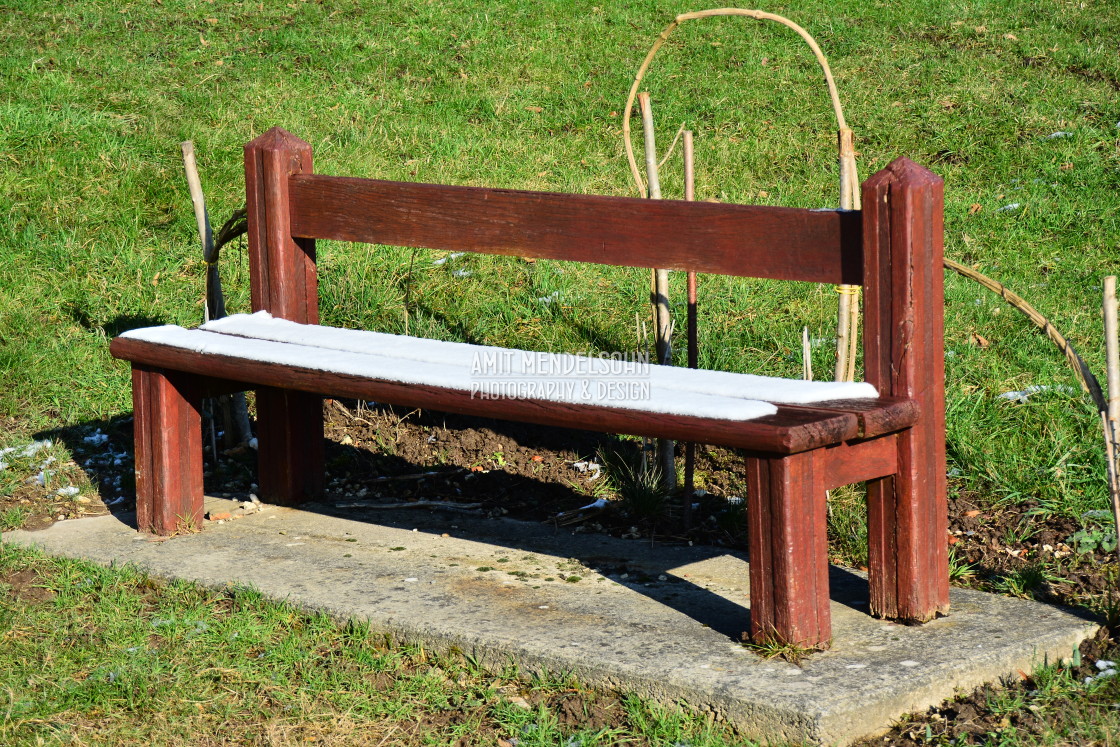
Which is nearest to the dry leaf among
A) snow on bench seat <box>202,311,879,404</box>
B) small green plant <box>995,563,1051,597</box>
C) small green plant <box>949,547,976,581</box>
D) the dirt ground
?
the dirt ground

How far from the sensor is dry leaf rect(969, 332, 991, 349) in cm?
469

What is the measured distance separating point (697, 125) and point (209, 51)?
138 inches

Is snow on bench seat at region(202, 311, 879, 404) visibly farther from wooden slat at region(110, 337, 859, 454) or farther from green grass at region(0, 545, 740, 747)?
green grass at region(0, 545, 740, 747)

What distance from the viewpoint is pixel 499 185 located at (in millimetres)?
6512

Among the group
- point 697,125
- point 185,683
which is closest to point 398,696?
point 185,683

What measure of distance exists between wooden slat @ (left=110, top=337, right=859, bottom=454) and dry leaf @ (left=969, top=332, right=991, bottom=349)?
7.10ft

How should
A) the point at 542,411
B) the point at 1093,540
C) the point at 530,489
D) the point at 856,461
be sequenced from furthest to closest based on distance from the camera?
1. the point at 530,489
2. the point at 1093,540
3. the point at 542,411
4. the point at 856,461

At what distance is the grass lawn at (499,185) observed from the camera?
310 centimetres

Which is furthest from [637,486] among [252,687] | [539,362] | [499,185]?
[499,185]

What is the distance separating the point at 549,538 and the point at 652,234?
1081 mm

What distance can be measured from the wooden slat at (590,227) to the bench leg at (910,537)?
46 cm

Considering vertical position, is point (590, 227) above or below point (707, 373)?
above

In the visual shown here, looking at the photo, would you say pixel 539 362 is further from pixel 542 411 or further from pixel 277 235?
pixel 277 235

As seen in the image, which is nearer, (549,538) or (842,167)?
(842,167)
